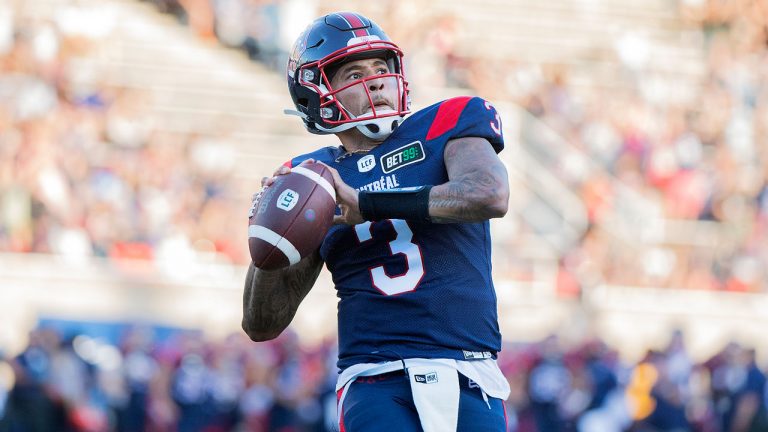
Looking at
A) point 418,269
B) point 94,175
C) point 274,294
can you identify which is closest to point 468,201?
point 418,269

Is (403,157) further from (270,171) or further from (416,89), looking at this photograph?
(416,89)

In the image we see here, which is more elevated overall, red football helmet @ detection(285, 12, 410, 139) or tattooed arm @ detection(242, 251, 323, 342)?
red football helmet @ detection(285, 12, 410, 139)

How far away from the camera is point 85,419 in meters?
9.95

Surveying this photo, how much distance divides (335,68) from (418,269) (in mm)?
793

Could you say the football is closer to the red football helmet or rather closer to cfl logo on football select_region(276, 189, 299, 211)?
cfl logo on football select_region(276, 189, 299, 211)

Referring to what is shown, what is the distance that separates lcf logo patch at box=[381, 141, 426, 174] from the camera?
3932 millimetres

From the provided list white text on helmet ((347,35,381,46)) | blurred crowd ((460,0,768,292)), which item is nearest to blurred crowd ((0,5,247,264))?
blurred crowd ((460,0,768,292))

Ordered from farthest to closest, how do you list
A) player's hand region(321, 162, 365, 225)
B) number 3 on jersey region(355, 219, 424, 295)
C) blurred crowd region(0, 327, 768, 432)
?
blurred crowd region(0, 327, 768, 432)
number 3 on jersey region(355, 219, 424, 295)
player's hand region(321, 162, 365, 225)

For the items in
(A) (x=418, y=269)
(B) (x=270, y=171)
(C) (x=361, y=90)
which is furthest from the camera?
(B) (x=270, y=171)

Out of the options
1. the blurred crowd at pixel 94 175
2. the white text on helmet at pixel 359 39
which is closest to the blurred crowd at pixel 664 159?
the blurred crowd at pixel 94 175

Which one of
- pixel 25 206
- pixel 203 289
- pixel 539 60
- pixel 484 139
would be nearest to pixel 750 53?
pixel 539 60

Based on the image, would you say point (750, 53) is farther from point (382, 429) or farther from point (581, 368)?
point (382, 429)

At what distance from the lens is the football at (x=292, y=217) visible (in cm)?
362

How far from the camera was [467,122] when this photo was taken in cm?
386
